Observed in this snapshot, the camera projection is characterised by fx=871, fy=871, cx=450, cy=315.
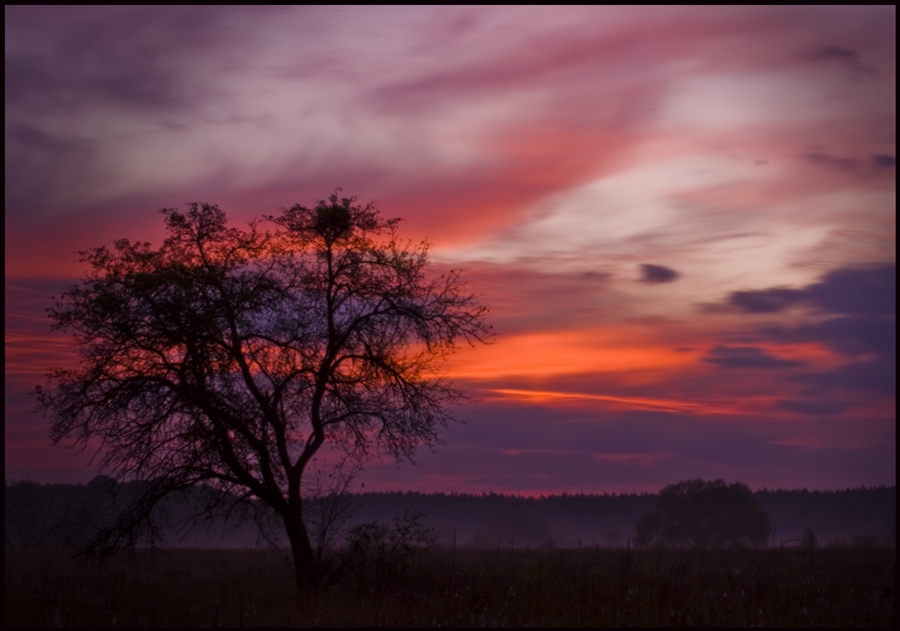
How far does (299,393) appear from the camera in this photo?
21.0m

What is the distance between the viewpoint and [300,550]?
67.7 ft

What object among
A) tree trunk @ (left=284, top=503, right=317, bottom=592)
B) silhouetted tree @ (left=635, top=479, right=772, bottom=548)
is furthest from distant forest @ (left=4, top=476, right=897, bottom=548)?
tree trunk @ (left=284, top=503, right=317, bottom=592)

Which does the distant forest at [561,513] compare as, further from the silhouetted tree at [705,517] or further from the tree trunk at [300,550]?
the tree trunk at [300,550]

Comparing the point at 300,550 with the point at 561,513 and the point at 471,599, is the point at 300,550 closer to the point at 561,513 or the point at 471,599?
the point at 471,599

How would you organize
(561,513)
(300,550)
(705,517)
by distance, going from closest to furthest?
(300,550)
(705,517)
(561,513)

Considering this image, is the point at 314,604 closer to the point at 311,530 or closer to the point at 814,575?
the point at 311,530

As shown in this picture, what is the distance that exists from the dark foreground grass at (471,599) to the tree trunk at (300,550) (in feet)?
1.50

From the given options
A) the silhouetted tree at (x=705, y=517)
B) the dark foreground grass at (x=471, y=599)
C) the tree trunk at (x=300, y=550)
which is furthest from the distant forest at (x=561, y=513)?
the tree trunk at (x=300, y=550)

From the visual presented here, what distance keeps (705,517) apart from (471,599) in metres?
94.4

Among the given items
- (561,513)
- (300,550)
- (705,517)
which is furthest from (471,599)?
(561,513)

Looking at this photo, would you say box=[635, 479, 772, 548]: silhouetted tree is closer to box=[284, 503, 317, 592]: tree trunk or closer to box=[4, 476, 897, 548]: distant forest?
box=[4, 476, 897, 548]: distant forest

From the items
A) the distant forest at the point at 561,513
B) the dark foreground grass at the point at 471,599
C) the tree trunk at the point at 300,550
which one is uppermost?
the tree trunk at the point at 300,550

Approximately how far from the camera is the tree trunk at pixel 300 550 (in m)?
20.5

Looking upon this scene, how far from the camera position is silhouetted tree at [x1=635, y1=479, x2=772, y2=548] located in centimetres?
10119
